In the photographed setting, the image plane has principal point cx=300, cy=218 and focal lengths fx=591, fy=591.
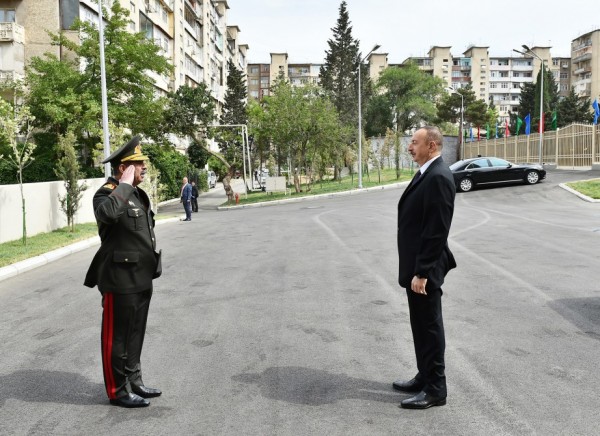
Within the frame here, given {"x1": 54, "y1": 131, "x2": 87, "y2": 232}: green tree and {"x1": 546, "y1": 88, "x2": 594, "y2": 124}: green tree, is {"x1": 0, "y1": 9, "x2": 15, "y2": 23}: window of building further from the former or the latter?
{"x1": 546, "y1": 88, "x2": 594, "y2": 124}: green tree

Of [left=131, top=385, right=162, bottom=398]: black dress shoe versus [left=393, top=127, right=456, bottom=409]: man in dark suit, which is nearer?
[left=393, top=127, right=456, bottom=409]: man in dark suit

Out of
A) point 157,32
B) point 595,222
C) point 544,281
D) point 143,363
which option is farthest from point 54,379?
point 157,32

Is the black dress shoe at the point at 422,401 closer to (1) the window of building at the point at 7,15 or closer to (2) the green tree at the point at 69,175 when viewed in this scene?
(2) the green tree at the point at 69,175

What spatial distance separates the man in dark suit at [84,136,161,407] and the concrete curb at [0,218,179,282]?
7320 mm

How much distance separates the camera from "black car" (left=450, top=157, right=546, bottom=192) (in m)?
28.4

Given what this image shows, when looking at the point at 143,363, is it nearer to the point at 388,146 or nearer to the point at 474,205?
the point at 474,205

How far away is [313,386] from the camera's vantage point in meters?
4.40

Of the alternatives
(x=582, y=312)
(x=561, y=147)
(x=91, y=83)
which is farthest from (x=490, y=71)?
(x=582, y=312)

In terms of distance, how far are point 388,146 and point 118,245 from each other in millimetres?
39339

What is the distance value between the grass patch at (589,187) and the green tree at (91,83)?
2094 centimetres

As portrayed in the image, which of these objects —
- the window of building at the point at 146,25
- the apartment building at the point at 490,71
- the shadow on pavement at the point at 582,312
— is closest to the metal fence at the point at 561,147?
the shadow on pavement at the point at 582,312

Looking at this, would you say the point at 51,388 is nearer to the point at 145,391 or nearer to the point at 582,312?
the point at 145,391

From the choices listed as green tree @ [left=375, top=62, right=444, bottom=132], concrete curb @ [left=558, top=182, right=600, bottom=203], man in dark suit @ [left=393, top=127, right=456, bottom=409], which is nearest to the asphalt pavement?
man in dark suit @ [left=393, top=127, right=456, bottom=409]

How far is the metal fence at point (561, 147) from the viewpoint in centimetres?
3378
